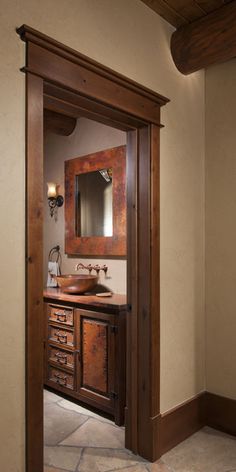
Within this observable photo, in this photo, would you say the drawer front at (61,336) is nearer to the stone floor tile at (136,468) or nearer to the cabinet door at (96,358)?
the cabinet door at (96,358)

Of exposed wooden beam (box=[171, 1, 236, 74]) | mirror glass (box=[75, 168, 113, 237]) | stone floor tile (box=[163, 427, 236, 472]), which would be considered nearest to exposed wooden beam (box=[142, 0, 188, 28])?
exposed wooden beam (box=[171, 1, 236, 74])

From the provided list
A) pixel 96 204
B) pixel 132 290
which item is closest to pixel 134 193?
pixel 132 290

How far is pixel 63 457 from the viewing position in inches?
97.4

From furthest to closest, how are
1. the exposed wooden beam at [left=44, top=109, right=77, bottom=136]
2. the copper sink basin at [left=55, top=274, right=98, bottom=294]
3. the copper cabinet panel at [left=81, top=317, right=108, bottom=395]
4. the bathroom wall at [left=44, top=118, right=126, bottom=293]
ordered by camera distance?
the exposed wooden beam at [left=44, top=109, right=77, bottom=136], the bathroom wall at [left=44, top=118, right=126, bottom=293], the copper sink basin at [left=55, top=274, right=98, bottom=294], the copper cabinet panel at [left=81, top=317, right=108, bottom=395]

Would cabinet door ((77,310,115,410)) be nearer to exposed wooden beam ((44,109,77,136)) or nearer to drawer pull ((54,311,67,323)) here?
drawer pull ((54,311,67,323))

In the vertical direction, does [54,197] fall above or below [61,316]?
above

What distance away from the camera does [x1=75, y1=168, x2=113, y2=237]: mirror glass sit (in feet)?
12.0

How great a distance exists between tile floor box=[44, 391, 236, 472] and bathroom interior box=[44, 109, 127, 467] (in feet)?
0.05

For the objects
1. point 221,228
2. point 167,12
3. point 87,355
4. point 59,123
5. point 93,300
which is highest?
point 167,12

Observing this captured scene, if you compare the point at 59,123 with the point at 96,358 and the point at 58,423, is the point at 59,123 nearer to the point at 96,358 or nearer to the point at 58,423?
the point at 96,358

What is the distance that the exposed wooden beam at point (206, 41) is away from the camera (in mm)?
2350

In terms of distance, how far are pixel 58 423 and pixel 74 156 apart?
8.25ft

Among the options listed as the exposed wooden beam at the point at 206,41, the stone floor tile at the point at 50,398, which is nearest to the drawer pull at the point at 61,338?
the stone floor tile at the point at 50,398

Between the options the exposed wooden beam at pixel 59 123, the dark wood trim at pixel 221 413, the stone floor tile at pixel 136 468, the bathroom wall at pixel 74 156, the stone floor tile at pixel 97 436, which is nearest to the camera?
the stone floor tile at pixel 136 468
